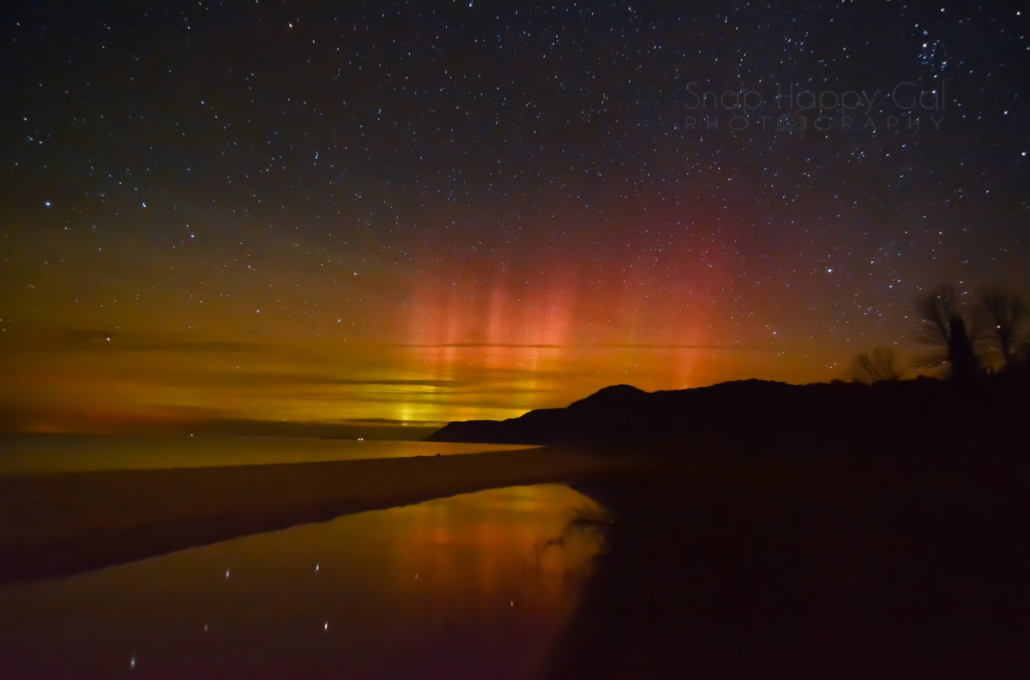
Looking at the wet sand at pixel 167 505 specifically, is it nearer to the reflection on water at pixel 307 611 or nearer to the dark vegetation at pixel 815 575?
the reflection on water at pixel 307 611

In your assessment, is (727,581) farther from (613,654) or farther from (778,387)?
(778,387)

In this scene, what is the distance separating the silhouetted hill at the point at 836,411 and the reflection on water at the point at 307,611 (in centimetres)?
2156

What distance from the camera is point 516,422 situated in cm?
13438

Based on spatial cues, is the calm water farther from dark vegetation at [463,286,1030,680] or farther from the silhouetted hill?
the silhouetted hill

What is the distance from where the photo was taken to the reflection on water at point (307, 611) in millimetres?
4293

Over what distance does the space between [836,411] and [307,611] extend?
35626 millimetres

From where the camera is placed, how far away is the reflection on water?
169 inches

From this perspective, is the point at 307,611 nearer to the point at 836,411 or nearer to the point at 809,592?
the point at 809,592

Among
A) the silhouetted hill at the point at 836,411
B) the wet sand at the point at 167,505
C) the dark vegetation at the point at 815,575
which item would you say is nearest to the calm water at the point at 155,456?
the wet sand at the point at 167,505

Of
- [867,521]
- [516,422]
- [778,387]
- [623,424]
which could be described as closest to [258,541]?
[867,521]

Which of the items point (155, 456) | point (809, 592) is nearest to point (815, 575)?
point (809, 592)

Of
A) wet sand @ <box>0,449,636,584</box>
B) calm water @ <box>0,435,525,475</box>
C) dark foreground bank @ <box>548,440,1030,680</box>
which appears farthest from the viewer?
calm water @ <box>0,435,525,475</box>

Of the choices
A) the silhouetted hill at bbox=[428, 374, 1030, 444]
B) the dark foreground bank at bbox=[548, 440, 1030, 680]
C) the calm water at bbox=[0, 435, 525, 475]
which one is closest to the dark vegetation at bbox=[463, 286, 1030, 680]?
Result: the dark foreground bank at bbox=[548, 440, 1030, 680]

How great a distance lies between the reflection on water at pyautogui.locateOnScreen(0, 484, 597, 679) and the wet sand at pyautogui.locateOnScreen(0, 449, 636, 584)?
1.16 metres
